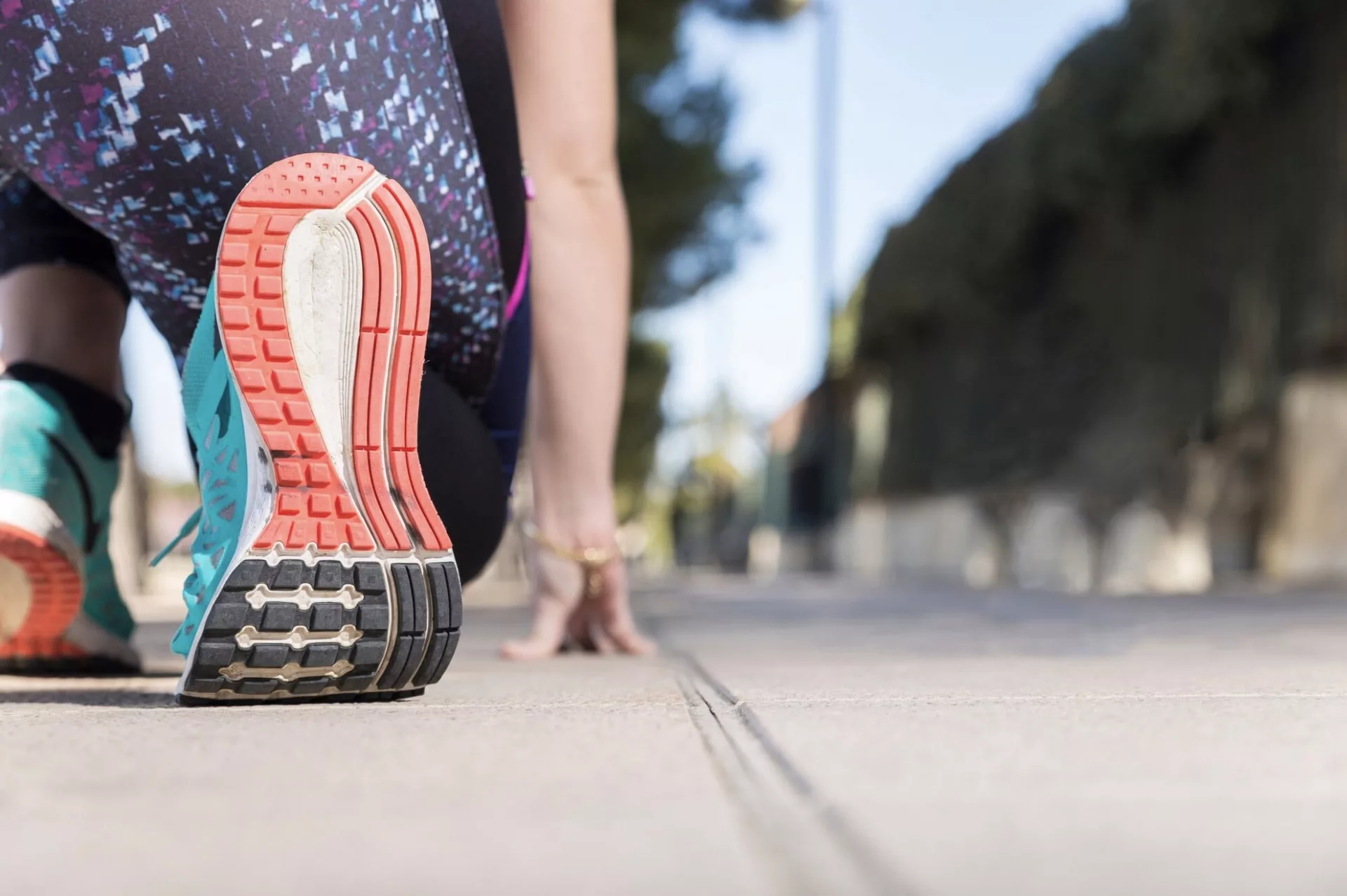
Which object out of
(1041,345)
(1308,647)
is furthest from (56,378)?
(1041,345)

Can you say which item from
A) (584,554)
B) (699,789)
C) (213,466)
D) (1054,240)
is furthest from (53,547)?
(1054,240)

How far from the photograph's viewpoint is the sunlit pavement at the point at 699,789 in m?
0.75

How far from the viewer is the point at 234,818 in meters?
0.90

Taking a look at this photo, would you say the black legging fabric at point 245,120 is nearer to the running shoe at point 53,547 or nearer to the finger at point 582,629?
the running shoe at point 53,547

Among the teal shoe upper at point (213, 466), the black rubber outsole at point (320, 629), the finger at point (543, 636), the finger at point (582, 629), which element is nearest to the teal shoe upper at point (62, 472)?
the teal shoe upper at point (213, 466)

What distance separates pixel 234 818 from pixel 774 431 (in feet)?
153

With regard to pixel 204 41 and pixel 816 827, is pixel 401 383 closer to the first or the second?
pixel 204 41

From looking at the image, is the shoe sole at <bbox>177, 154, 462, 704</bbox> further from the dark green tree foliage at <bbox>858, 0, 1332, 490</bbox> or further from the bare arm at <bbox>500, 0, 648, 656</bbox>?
the dark green tree foliage at <bbox>858, 0, 1332, 490</bbox>

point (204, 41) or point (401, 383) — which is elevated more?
point (204, 41)

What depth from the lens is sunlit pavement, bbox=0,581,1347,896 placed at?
75 centimetres

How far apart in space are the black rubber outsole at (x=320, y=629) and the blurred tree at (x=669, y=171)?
8.14 metres

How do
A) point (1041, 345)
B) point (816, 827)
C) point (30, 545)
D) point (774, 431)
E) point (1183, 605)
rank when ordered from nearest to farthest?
point (816, 827), point (30, 545), point (1183, 605), point (1041, 345), point (774, 431)

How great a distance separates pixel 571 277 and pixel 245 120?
2.89ft

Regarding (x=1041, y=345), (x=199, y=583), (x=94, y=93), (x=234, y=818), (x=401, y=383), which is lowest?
(x=234, y=818)
